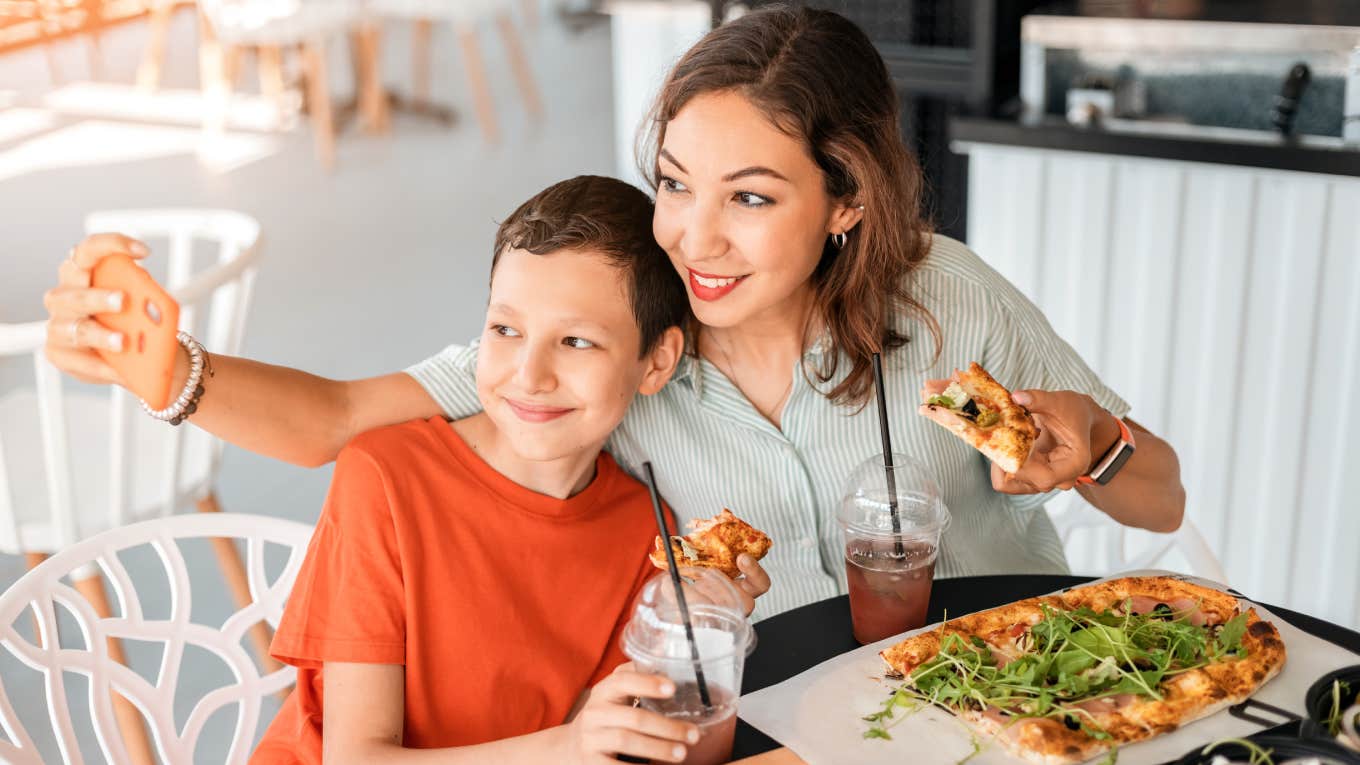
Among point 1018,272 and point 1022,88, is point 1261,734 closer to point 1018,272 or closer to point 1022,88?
point 1018,272

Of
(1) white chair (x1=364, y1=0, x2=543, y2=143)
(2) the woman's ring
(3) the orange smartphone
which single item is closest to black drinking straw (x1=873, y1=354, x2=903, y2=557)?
(3) the orange smartphone

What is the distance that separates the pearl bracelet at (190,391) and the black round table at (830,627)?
728mm

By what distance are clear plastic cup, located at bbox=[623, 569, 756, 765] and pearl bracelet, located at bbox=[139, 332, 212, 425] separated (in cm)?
66

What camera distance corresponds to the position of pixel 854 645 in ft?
5.09

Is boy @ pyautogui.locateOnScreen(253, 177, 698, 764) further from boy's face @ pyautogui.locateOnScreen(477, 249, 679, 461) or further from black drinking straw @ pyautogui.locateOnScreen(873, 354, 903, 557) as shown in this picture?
black drinking straw @ pyautogui.locateOnScreen(873, 354, 903, 557)

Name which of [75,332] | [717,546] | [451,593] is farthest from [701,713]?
[75,332]

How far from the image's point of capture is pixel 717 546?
58.4 inches

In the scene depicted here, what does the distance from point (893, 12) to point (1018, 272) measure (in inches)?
30.3

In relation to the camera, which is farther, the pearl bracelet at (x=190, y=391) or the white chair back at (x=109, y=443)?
the white chair back at (x=109, y=443)

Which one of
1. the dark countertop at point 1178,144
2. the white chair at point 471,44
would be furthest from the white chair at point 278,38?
the dark countertop at point 1178,144

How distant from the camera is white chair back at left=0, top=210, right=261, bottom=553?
237cm

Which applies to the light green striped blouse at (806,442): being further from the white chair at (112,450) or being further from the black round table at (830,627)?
the white chair at (112,450)

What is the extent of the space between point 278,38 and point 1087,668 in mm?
5557

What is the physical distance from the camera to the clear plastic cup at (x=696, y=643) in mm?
1266
